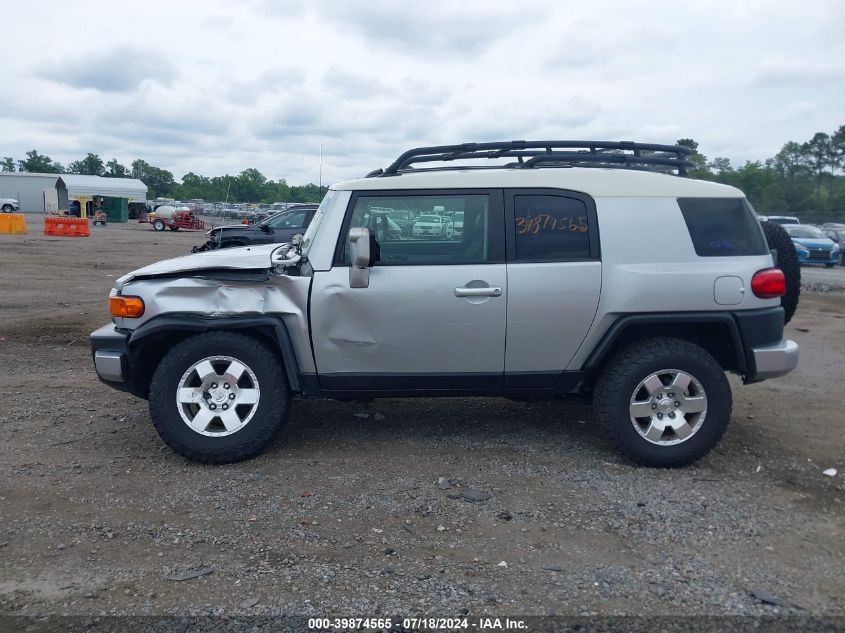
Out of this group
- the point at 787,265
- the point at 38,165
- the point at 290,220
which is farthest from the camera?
the point at 38,165

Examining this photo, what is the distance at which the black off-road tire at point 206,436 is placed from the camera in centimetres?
474

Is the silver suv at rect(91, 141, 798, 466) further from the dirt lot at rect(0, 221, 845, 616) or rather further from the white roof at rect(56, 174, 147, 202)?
the white roof at rect(56, 174, 147, 202)

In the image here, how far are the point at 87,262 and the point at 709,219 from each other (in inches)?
702

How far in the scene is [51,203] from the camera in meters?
62.3

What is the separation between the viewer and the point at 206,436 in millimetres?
4773

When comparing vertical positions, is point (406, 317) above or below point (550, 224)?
below

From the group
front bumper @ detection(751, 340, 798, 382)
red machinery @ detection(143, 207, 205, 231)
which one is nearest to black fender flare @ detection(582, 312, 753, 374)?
front bumper @ detection(751, 340, 798, 382)

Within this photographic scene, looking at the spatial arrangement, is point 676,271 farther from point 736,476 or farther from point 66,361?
point 66,361

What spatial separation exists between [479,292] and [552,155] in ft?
4.00

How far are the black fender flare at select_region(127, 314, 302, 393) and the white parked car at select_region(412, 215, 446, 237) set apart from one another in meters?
1.08

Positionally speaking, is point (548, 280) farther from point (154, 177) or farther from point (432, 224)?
point (154, 177)

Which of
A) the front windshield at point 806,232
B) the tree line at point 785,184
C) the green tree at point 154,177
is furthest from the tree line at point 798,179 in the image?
the green tree at point 154,177

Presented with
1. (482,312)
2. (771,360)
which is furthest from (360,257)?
(771,360)

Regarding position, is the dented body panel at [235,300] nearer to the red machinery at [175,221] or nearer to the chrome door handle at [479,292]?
the chrome door handle at [479,292]
